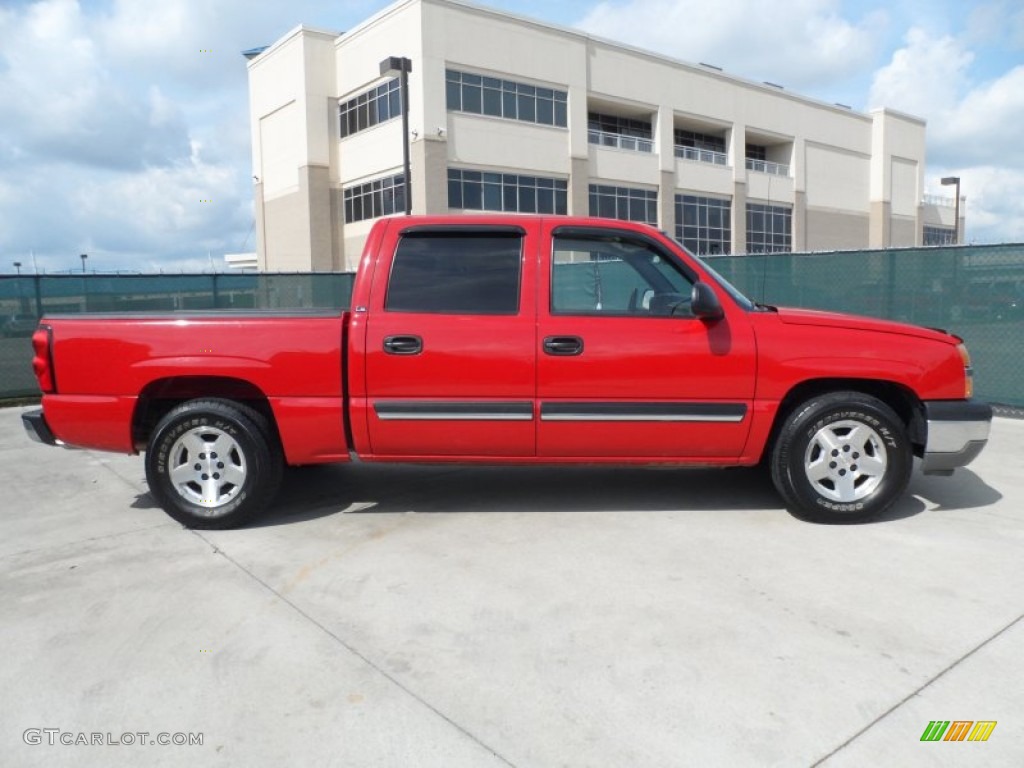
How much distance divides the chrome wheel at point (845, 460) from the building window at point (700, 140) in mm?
44433

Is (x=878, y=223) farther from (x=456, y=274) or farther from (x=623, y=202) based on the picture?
(x=456, y=274)

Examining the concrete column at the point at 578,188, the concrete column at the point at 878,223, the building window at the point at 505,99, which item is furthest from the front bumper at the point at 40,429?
the concrete column at the point at 878,223

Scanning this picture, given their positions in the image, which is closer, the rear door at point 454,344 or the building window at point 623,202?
the rear door at point 454,344

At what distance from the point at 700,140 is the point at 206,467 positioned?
47275 mm

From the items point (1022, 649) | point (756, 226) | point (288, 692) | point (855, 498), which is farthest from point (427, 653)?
point (756, 226)

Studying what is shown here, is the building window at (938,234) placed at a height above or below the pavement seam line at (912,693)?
above

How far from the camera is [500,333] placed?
185 inches

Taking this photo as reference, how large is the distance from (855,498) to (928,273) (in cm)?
585

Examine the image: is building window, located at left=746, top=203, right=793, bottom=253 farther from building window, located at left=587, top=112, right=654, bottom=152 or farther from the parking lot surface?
the parking lot surface

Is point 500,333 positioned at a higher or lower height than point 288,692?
higher

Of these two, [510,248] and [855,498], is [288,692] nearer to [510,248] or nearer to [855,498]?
[510,248]

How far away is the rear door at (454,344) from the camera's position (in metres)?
4.71

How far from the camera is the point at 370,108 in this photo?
3703cm

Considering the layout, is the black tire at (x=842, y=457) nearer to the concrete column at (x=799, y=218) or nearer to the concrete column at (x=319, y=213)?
the concrete column at (x=319, y=213)
